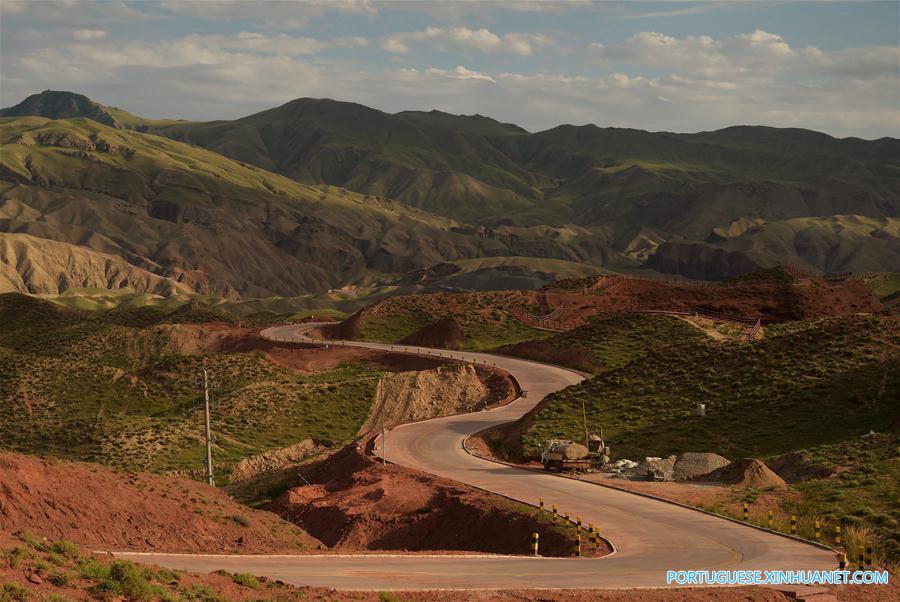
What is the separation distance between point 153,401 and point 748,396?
47.6 meters

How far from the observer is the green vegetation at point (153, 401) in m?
65.9

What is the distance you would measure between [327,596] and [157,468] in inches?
1517

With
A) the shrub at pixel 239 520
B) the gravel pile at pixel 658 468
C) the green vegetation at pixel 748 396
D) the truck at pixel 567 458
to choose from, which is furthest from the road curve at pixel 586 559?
the green vegetation at pixel 748 396

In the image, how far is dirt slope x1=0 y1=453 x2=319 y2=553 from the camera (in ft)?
107

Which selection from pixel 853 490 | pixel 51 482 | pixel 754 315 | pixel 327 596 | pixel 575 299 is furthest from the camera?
pixel 575 299

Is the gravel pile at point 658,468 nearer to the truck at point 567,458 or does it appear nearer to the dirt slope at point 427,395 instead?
the truck at point 567,458

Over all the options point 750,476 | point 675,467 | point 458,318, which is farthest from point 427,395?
point 750,476

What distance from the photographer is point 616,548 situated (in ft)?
106

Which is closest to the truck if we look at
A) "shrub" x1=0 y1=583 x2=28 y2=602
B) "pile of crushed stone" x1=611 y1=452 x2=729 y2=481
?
"pile of crushed stone" x1=611 y1=452 x2=729 y2=481

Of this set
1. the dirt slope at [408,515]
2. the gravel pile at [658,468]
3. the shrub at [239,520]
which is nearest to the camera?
the dirt slope at [408,515]

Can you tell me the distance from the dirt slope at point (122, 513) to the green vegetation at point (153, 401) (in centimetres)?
2296

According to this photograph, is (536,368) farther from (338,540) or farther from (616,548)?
(616,548)

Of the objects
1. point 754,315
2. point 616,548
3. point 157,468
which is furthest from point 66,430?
point 754,315

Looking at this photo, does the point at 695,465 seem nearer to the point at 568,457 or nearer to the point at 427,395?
the point at 568,457
